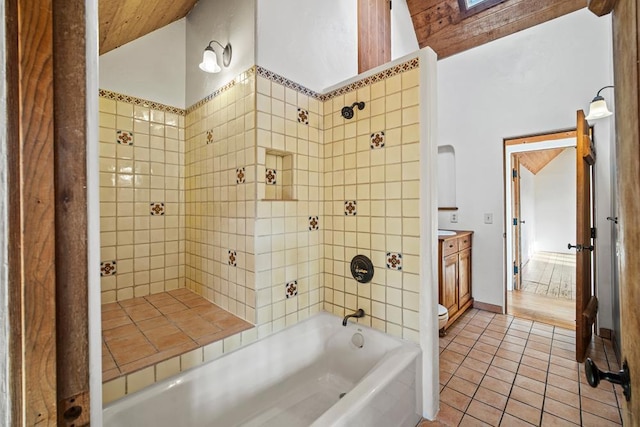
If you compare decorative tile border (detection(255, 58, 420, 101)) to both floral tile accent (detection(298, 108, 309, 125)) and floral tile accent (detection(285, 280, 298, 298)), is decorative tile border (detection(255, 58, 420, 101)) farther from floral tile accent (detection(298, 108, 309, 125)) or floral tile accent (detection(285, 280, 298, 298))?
floral tile accent (detection(285, 280, 298, 298))

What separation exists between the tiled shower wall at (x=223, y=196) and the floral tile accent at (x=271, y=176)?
12 cm

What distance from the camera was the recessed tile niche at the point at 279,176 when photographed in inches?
65.9

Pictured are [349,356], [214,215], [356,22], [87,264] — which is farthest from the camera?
[356,22]

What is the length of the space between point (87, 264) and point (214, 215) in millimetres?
1532

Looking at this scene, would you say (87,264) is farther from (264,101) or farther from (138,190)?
(138,190)

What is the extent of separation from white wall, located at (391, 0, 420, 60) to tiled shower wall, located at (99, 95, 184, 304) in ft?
7.21

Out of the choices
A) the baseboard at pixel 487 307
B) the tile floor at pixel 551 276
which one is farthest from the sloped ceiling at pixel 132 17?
the tile floor at pixel 551 276

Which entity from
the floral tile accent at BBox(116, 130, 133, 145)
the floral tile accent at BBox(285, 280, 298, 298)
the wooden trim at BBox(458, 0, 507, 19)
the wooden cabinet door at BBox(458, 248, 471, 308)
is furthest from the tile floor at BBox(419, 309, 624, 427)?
the wooden trim at BBox(458, 0, 507, 19)

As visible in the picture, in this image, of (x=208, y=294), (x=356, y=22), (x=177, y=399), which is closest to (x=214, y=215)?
(x=208, y=294)


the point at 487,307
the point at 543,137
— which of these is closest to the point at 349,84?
the point at 543,137

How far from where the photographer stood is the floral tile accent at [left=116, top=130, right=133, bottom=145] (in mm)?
1897

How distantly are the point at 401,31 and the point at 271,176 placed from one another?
2439 millimetres

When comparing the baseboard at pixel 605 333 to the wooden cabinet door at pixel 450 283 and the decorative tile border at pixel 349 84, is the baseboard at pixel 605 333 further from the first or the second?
the decorative tile border at pixel 349 84

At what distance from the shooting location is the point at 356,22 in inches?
85.9
